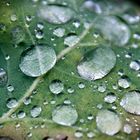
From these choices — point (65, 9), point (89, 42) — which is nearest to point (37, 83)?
point (89, 42)

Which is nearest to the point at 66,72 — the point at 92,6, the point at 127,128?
the point at 127,128

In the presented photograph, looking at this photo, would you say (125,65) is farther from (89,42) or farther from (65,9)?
(65,9)

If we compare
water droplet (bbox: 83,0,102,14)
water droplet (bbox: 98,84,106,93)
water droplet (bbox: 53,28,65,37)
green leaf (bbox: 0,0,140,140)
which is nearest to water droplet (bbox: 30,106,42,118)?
green leaf (bbox: 0,0,140,140)

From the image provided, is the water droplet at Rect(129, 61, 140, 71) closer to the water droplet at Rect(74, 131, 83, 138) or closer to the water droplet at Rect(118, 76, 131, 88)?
the water droplet at Rect(118, 76, 131, 88)

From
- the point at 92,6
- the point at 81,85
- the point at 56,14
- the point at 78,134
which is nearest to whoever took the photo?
the point at 78,134

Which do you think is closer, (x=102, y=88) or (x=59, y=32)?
(x=102, y=88)

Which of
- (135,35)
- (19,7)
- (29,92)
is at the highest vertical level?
(19,7)

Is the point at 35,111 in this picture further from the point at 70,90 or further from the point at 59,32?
the point at 59,32

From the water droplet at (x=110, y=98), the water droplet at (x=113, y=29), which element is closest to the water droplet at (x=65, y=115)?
the water droplet at (x=110, y=98)
